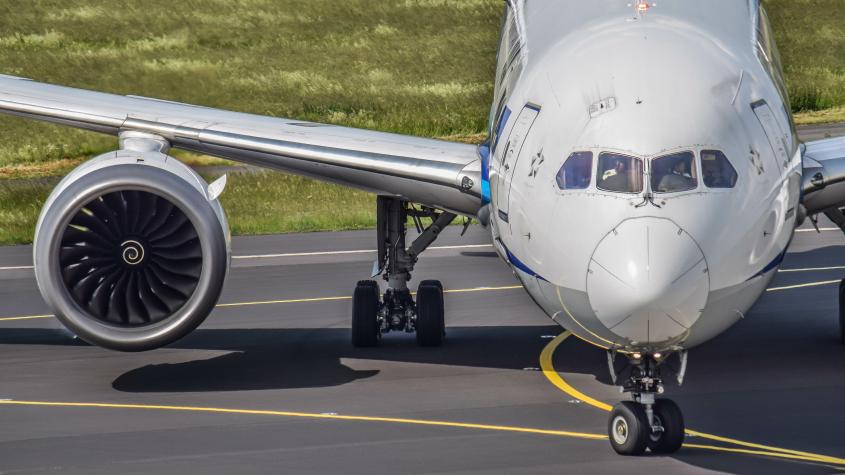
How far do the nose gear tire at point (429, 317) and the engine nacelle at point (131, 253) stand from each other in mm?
3672

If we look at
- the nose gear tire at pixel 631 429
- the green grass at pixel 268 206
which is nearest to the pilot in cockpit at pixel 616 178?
the nose gear tire at pixel 631 429

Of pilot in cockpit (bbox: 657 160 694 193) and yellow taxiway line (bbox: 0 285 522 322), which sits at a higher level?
pilot in cockpit (bbox: 657 160 694 193)

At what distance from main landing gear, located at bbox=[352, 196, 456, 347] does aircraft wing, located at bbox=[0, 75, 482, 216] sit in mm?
1713

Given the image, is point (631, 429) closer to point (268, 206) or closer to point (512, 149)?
point (512, 149)

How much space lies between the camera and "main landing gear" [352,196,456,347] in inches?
854

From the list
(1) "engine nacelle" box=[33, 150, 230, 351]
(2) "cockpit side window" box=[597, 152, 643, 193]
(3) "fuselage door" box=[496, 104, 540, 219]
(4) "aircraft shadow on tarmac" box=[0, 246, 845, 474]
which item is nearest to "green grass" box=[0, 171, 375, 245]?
(4) "aircraft shadow on tarmac" box=[0, 246, 845, 474]

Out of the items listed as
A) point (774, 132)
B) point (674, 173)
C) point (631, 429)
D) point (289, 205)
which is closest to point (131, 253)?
point (631, 429)

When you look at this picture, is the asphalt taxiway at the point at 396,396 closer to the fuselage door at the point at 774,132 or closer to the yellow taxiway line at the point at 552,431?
the yellow taxiway line at the point at 552,431

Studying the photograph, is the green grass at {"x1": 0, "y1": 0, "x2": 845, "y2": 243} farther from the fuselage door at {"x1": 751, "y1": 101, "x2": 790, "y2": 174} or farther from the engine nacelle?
the fuselage door at {"x1": 751, "y1": 101, "x2": 790, "y2": 174}

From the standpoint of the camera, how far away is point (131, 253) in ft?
62.1

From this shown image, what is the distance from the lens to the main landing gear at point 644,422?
14922 mm

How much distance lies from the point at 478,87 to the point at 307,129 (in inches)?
1639

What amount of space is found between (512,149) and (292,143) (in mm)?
5105

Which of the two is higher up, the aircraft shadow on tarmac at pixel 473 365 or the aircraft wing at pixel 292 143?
the aircraft wing at pixel 292 143
